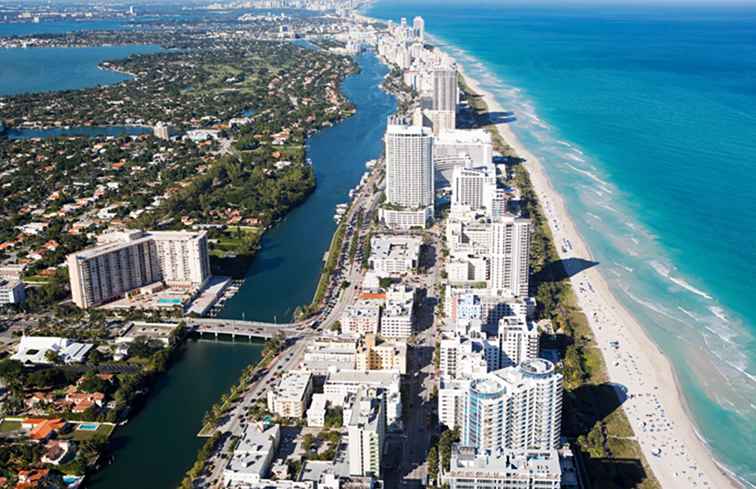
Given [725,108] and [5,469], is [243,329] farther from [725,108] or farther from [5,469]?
[725,108]

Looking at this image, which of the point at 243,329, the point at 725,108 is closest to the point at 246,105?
the point at 725,108

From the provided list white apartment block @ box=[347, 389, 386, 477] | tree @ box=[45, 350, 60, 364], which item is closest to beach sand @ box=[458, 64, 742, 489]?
white apartment block @ box=[347, 389, 386, 477]

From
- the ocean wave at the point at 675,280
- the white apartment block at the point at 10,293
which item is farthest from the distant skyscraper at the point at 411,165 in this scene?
the white apartment block at the point at 10,293

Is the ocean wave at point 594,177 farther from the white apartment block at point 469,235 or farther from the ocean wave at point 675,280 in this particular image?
the ocean wave at point 675,280

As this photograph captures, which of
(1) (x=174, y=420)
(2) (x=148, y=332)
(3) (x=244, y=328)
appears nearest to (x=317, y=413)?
(1) (x=174, y=420)

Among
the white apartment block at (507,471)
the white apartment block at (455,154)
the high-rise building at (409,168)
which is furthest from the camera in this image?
the white apartment block at (455,154)

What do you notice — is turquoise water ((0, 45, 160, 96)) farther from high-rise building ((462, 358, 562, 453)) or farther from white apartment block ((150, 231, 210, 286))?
high-rise building ((462, 358, 562, 453))
